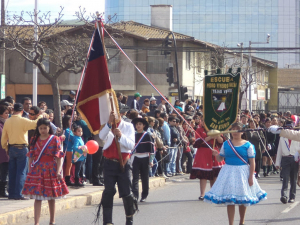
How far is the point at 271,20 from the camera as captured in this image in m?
128

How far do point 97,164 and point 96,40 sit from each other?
17.6 feet

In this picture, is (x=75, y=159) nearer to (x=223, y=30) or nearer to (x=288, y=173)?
(x=288, y=173)

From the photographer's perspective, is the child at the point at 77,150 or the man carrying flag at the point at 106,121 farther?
the child at the point at 77,150

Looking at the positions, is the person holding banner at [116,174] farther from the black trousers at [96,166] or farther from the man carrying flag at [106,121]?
the black trousers at [96,166]

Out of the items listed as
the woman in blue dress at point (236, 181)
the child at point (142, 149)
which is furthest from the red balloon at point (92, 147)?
the woman in blue dress at point (236, 181)

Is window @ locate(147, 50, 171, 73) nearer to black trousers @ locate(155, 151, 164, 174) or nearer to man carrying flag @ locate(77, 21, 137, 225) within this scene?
black trousers @ locate(155, 151, 164, 174)

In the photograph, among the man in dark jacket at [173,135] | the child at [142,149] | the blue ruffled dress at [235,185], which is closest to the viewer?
the blue ruffled dress at [235,185]

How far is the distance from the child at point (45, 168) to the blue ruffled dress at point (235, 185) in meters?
2.28

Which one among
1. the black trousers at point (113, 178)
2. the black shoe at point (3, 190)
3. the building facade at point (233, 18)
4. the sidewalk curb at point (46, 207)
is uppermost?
the building facade at point (233, 18)

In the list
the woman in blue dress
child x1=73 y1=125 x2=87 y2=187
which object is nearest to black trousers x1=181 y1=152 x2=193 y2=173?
child x1=73 y1=125 x2=87 y2=187

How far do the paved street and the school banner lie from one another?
1.78 metres

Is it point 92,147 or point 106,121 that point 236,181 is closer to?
point 106,121

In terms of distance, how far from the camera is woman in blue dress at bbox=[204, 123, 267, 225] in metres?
8.70

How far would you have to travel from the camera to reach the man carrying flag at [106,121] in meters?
8.51
